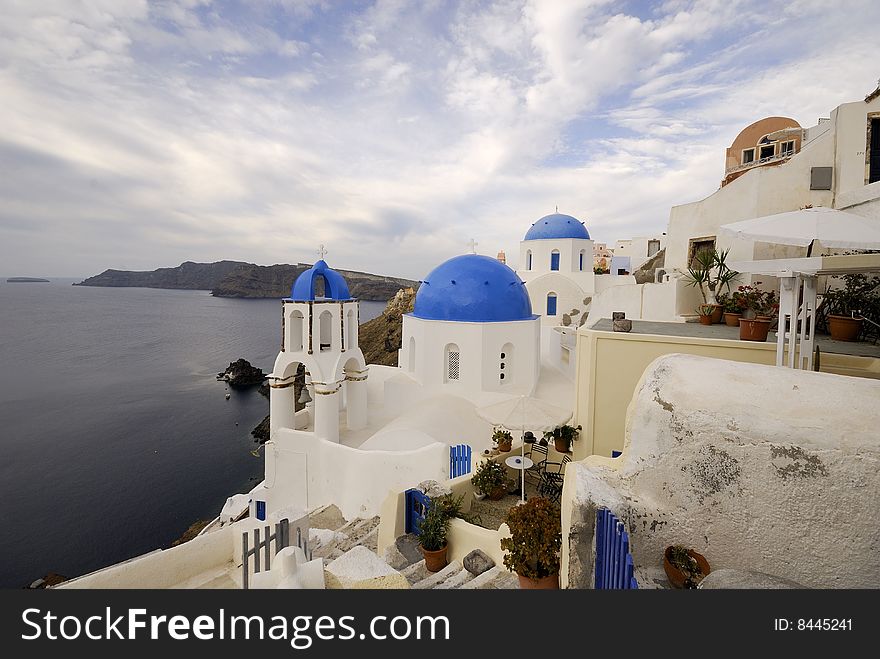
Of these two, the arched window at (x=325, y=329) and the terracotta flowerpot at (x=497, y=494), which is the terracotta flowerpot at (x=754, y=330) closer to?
the terracotta flowerpot at (x=497, y=494)

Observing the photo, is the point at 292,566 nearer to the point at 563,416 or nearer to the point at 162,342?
the point at 563,416

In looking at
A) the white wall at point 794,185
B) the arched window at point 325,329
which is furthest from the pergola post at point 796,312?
the arched window at point 325,329

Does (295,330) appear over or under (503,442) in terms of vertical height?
over

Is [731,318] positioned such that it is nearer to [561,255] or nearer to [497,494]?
[497,494]

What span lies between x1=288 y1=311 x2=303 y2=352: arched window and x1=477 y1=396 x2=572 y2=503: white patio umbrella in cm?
741

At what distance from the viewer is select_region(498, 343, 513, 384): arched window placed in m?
15.3

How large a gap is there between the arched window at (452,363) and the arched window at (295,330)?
17.0 feet

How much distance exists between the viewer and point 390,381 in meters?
15.6

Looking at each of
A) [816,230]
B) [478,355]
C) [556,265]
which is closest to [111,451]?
[478,355]

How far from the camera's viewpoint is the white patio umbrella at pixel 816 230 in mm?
4836

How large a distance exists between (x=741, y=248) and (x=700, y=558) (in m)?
12.3

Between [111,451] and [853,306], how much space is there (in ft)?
146
